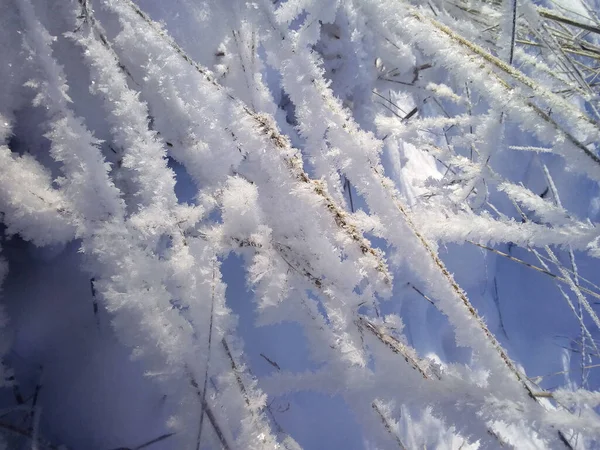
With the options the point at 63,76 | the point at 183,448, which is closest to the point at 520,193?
the point at 183,448

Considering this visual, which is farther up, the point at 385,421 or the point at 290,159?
the point at 290,159

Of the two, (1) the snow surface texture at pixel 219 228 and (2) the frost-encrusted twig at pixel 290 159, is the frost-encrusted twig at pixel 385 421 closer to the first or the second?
(1) the snow surface texture at pixel 219 228

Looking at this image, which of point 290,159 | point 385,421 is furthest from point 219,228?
point 385,421

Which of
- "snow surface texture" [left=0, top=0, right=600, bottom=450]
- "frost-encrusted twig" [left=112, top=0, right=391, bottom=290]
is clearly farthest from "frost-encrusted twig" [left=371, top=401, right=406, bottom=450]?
"frost-encrusted twig" [left=112, top=0, right=391, bottom=290]

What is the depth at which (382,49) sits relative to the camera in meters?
1.18

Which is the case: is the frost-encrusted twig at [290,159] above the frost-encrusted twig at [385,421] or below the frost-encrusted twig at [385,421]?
above

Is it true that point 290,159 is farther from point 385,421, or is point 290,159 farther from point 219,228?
point 385,421

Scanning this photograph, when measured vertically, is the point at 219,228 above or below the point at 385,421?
above

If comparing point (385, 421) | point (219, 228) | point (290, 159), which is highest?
point (290, 159)

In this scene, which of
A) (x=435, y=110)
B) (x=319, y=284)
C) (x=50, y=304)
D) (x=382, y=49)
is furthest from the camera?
(x=435, y=110)

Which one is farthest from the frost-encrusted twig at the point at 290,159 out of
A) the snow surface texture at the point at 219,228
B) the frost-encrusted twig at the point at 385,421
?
the frost-encrusted twig at the point at 385,421

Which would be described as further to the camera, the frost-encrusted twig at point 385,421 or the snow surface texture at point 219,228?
the frost-encrusted twig at point 385,421

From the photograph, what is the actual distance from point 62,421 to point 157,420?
21 centimetres

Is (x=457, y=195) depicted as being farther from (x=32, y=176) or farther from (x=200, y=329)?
(x=32, y=176)
